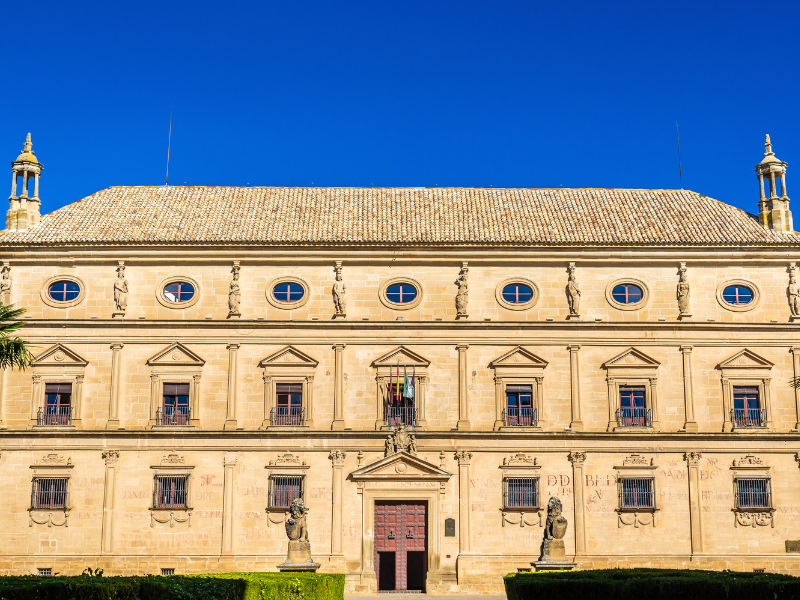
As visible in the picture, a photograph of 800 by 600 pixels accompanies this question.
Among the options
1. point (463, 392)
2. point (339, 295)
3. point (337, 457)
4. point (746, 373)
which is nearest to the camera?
point (337, 457)

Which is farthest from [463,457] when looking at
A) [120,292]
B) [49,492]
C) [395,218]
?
[49,492]

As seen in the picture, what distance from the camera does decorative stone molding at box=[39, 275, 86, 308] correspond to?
42594 millimetres

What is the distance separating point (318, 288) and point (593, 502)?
572 inches

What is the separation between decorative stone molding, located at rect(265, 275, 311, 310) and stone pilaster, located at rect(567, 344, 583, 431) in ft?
37.5

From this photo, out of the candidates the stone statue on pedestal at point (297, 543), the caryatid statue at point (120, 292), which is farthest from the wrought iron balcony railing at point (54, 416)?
the stone statue on pedestal at point (297, 543)

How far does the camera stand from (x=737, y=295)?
42.8 meters

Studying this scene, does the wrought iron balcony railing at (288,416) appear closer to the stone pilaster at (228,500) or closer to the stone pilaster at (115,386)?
the stone pilaster at (228,500)

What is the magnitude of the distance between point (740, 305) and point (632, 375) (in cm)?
572

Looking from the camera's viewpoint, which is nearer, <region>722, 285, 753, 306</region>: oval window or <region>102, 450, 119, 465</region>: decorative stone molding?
<region>102, 450, 119, 465</region>: decorative stone molding

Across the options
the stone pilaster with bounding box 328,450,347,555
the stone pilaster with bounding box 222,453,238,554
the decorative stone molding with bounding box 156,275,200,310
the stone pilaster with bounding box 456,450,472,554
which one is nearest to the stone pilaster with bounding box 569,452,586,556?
the stone pilaster with bounding box 456,450,472,554

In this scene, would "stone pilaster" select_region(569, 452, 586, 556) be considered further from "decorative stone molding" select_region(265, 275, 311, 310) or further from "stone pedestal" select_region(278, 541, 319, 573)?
Result: "decorative stone molding" select_region(265, 275, 311, 310)

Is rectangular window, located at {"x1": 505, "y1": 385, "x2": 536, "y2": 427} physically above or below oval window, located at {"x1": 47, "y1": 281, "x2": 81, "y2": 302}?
below

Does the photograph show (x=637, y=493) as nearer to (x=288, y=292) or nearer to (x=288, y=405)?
(x=288, y=405)

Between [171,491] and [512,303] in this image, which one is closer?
[171,491]
